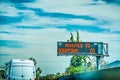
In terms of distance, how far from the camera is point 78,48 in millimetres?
44281

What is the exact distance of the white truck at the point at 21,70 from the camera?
18156 millimetres

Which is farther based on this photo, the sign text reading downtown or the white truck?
the sign text reading downtown

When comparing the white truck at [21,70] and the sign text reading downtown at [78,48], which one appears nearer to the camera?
the white truck at [21,70]

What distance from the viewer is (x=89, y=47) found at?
44062mm

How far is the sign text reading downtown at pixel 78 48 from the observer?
43688 mm

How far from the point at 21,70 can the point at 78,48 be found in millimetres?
26402

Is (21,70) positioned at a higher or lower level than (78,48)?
lower

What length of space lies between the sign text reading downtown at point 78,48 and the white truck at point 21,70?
2500cm

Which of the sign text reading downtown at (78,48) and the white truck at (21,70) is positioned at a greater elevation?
the sign text reading downtown at (78,48)

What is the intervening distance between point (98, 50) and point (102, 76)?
3659 cm

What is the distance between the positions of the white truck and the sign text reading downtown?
2500cm

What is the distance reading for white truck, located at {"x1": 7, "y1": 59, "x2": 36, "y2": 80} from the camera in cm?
1816

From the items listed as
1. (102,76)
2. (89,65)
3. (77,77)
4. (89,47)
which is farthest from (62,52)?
(102,76)

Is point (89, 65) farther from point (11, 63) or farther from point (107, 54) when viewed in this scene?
point (11, 63)
